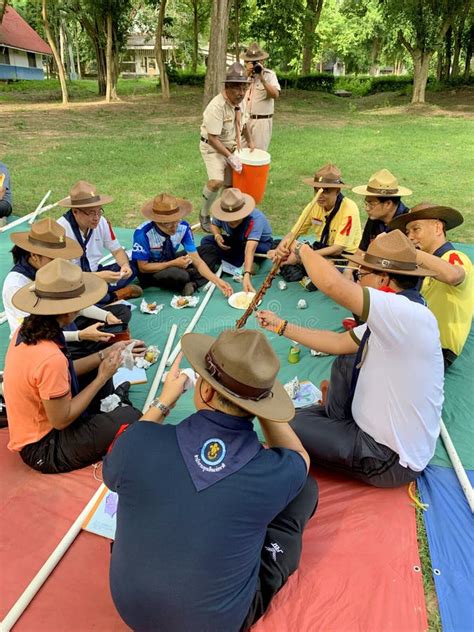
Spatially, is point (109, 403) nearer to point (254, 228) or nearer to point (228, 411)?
point (228, 411)

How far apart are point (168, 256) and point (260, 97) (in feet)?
14.7

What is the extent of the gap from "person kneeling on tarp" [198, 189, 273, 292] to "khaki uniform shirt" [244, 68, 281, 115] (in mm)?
3426

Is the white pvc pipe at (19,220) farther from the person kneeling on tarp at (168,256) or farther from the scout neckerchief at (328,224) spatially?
the scout neckerchief at (328,224)

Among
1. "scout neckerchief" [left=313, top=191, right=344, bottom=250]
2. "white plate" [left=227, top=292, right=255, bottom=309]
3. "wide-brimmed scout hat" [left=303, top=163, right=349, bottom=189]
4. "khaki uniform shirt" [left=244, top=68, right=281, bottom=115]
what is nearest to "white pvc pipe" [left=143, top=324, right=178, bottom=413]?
"white plate" [left=227, top=292, right=255, bottom=309]

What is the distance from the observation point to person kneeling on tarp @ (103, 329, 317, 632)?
5.37ft

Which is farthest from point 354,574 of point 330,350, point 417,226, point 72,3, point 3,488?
point 72,3

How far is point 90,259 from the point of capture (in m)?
4.88

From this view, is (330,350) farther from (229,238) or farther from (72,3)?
(72,3)

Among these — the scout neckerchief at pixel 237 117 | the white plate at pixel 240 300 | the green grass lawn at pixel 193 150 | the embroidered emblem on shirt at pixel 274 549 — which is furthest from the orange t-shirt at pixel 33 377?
the green grass lawn at pixel 193 150

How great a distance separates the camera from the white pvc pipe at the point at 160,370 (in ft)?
11.8

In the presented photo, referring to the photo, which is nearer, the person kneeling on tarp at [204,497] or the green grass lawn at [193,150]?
the person kneeling on tarp at [204,497]

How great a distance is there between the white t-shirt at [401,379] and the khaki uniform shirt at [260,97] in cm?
665

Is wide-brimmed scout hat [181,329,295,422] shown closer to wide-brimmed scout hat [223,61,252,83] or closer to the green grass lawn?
wide-brimmed scout hat [223,61,252,83]

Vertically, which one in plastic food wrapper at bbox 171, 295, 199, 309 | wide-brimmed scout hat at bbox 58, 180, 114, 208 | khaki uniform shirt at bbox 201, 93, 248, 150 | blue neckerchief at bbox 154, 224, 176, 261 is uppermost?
khaki uniform shirt at bbox 201, 93, 248, 150
